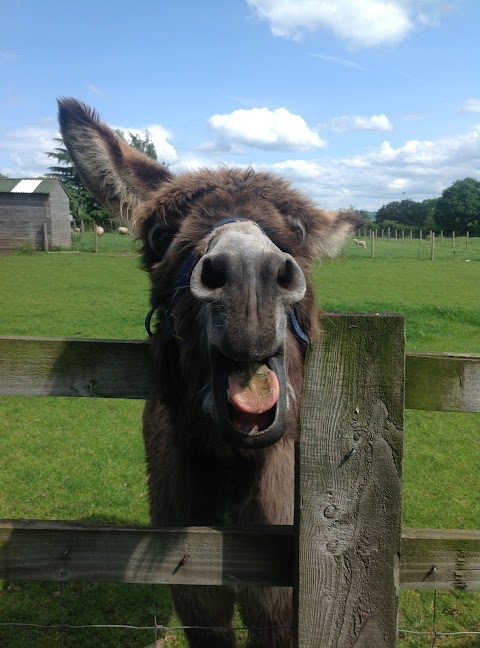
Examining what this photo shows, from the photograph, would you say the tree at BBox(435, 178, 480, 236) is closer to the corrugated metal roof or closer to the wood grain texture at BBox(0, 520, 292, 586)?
the corrugated metal roof

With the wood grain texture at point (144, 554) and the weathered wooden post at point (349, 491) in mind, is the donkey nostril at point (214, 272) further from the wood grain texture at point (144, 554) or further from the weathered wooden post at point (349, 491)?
the wood grain texture at point (144, 554)

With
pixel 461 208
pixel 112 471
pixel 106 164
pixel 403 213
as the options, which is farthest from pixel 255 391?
pixel 403 213

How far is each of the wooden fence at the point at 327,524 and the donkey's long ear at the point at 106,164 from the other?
133 cm

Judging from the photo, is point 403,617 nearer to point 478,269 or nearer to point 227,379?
point 227,379

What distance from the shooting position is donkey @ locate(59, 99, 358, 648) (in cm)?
181

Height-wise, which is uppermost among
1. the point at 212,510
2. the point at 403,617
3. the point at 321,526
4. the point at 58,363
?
the point at 58,363

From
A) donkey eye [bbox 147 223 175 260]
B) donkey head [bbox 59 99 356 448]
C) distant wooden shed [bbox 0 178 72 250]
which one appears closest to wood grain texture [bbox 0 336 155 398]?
donkey head [bbox 59 99 356 448]

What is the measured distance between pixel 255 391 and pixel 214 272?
0.42 meters

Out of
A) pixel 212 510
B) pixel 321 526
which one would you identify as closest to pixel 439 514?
pixel 212 510

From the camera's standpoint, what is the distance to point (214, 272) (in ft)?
6.03

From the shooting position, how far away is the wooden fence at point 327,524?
1788 millimetres

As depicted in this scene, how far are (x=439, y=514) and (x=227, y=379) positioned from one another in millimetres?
4544

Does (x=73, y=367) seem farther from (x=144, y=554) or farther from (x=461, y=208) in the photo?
(x=461, y=208)

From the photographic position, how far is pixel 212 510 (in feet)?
8.39
